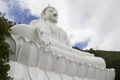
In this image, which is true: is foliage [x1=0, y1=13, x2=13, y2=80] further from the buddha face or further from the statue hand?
the buddha face

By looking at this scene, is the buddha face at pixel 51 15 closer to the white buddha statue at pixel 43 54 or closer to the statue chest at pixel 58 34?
the statue chest at pixel 58 34

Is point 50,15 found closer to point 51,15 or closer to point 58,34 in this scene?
point 51,15

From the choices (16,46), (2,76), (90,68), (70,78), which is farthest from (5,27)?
(90,68)

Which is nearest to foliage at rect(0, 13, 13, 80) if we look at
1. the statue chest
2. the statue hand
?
the statue hand

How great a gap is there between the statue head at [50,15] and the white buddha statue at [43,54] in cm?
131

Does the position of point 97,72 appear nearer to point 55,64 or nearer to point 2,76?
point 55,64

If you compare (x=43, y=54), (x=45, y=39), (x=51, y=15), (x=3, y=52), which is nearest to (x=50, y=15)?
(x=51, y=15)

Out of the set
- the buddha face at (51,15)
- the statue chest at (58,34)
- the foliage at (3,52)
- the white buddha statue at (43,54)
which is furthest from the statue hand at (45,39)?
the buddha face at (51,15)

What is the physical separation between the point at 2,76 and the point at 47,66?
1.75 metres

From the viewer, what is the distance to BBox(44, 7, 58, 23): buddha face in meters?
8.84

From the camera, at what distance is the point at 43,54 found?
268 inches

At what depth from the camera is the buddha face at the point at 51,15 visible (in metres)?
8.84

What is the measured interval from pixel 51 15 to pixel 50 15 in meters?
0.03

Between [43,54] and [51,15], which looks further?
[51,15]
